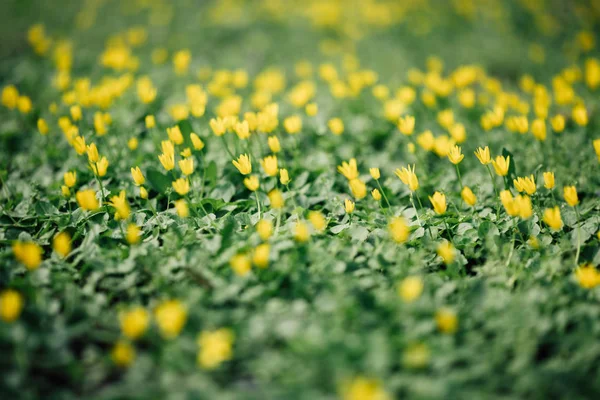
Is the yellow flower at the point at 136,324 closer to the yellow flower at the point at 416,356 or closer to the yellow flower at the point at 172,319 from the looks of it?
the yellow flower at the point at 172,319

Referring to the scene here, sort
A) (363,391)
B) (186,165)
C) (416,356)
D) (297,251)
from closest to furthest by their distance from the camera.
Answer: (363,391)
(416,356)
(297,251)
(186,165)

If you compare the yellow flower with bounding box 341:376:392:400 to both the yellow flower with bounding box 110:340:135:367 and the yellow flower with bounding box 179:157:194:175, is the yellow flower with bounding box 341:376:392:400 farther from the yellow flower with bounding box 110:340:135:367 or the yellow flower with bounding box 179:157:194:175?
the yellow flower with bounding box 179:157:194:175

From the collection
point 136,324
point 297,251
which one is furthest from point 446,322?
point 136,324

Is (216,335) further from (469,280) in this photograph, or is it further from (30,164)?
(30,164)

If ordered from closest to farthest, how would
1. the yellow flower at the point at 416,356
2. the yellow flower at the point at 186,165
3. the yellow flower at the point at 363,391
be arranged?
the yellow flower at the point at 363,391 → the yellow flower at the point at 416,356 → the yellow flower at the point at 186,165

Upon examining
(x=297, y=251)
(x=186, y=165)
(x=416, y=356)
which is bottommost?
(x=416, y=356)

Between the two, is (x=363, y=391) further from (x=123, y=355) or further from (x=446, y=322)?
(x=123, y=355)

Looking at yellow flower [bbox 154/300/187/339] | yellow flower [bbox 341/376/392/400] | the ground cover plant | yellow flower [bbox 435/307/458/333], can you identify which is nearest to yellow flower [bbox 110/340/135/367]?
the ground cover plant

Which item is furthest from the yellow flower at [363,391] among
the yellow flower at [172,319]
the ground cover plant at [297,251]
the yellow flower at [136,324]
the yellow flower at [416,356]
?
the yellow flower at [136,324]

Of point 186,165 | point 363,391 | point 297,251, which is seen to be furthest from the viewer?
point 186,165
